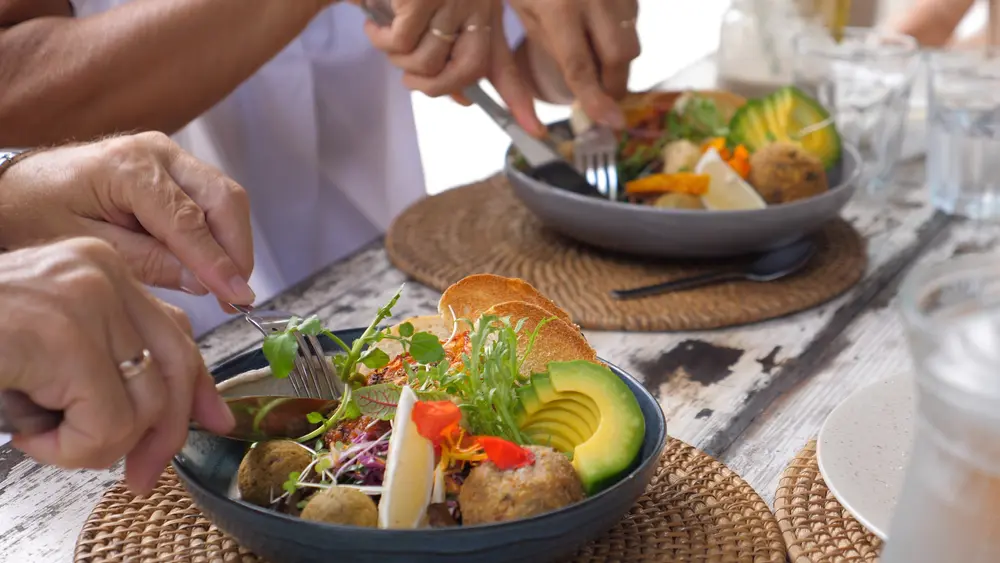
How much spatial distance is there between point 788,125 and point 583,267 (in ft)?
1.39

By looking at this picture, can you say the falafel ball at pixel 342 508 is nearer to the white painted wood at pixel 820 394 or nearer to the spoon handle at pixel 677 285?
the white painted wood at pixel 820 394

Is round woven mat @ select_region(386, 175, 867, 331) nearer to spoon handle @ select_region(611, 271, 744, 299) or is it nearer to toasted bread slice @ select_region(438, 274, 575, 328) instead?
spoon handle @ select_region(611, 271, 744, 299)

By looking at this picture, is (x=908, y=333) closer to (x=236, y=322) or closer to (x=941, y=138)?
(x=236, y=322)

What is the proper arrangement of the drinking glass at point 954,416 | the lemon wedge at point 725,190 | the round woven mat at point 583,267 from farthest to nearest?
the lemon wedge at point 725,190, the round woven mat at point 583,267, the drinking glass at point 954,416

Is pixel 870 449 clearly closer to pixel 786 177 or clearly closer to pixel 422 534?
pixel 422 534

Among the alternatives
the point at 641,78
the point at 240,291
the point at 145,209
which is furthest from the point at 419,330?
the point at 641,78

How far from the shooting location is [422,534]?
688 millimetres

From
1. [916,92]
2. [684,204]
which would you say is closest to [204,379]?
[684,204]

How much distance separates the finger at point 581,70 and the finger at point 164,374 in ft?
3.34

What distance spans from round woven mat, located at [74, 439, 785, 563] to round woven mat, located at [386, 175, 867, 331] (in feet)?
1.31

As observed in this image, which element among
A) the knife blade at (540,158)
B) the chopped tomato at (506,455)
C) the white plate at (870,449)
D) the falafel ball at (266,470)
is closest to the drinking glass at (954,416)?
the white plate at (870,449)

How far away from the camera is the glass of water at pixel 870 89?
1.75 meters

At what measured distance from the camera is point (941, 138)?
167cm

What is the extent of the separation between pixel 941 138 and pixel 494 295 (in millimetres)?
983
